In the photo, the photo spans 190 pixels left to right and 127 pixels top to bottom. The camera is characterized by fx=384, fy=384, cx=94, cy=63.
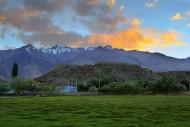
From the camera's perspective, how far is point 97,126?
105 feet

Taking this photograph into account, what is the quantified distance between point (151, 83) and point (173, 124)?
163 meters

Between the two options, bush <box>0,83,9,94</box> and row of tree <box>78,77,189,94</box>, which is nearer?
bush <box>0,83,9,94</box>

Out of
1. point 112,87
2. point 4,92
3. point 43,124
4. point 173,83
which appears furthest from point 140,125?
point 173,83

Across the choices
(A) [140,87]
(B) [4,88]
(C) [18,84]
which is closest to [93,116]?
(B) [4,88]

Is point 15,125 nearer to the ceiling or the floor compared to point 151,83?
nearer to the floor

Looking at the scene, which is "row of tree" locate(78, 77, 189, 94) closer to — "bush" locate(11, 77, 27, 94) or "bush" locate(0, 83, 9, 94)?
"bush" locate(11, 77, 27, 94)

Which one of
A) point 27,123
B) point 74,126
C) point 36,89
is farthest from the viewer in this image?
point 36,89

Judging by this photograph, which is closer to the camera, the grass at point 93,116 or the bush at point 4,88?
the grass at point 93,116

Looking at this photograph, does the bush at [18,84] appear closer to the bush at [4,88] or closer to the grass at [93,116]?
the bush at [4,88]

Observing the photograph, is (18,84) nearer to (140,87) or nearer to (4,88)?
(4,88)

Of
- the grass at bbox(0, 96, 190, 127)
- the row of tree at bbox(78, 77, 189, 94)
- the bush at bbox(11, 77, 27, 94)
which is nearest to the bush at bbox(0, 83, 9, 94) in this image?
the bush at bbox(11, 77, 27, 94)

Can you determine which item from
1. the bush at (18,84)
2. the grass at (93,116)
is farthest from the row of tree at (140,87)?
the grass at (93,116)

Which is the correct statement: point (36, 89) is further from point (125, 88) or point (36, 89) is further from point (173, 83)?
point (173, 83)

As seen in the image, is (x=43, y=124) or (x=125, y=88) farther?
(x=125, y=88)
